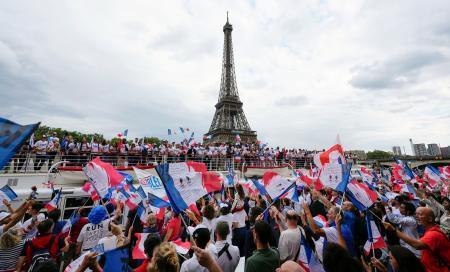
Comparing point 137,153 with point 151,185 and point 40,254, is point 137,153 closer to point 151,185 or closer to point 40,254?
point 151,185

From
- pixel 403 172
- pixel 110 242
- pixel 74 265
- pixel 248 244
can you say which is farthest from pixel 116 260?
pixel 403 172

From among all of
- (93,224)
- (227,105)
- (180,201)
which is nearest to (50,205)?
(93,224)

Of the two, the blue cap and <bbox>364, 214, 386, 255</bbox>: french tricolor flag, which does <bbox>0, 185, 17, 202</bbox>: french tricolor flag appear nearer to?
the blue cap

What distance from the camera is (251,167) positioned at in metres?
19.1

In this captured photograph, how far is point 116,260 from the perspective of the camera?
3207 millimetres

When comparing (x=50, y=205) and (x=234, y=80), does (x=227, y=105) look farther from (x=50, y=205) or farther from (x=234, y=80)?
(x=50, y=205)

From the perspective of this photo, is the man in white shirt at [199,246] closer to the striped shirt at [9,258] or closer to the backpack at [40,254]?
the backpack at [40,254]

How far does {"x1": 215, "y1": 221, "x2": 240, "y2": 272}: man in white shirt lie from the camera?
10.8 feet

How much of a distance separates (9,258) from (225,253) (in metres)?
3.55

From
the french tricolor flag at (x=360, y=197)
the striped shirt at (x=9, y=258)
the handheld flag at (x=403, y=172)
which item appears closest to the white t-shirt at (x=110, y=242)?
the striped shirt at (x=9, y=258)

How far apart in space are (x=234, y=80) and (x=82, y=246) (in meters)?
60.5

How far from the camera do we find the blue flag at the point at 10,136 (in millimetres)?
2897

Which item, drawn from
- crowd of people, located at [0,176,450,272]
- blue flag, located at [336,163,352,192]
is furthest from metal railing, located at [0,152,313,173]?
blue flag, located at [336,163,352,192]

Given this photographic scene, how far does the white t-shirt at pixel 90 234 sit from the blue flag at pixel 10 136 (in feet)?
8.21
